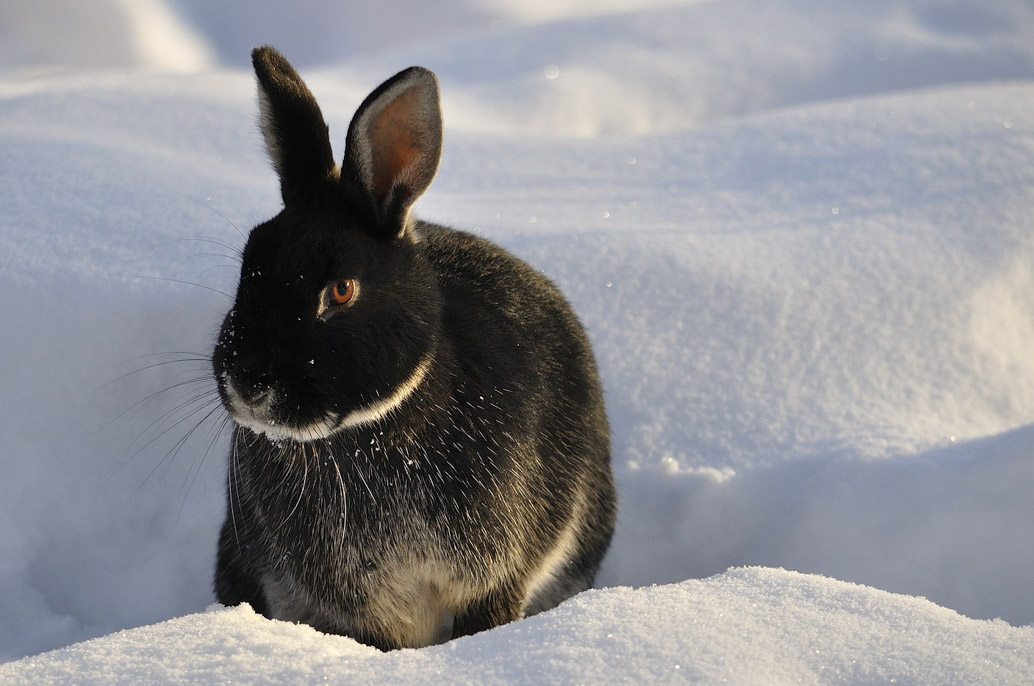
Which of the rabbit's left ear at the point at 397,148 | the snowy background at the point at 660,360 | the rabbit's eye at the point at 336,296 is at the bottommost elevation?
the snowy background at the point at 660,360

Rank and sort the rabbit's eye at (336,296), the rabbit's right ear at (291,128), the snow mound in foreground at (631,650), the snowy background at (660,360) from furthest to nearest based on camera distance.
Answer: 1. the rabbit's right ear at (291,128)
2. the rabbit's eye at (336,296)
3. the snowy background at (660,360)
4. the snow mound in foreground at (631,650)

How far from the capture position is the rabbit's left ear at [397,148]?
2.17 meters

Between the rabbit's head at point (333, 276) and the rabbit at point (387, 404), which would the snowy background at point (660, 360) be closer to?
the rabbit at point (387, 404)

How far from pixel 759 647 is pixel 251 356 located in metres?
1.17

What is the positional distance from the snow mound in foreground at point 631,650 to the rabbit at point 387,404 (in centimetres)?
35

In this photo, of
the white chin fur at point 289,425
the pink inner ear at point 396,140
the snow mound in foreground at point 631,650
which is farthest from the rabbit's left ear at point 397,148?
the snow mound in foreground at point 631,650

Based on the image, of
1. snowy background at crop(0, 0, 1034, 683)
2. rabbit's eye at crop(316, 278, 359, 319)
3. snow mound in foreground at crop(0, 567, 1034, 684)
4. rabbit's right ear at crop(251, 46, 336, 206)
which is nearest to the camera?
snow mound in foreground at crop(0, 567, 1034, 684)

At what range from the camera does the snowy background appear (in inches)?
79.3

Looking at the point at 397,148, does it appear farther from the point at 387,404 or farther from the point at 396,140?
the point at 387,404

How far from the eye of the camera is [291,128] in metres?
2.29

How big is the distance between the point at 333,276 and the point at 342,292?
0.04 metres

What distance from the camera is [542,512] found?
2.63 meters

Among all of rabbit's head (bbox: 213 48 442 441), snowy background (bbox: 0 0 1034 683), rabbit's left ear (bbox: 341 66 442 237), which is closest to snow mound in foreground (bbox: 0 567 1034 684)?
snowy background (bbox: 0 0 1034 683)

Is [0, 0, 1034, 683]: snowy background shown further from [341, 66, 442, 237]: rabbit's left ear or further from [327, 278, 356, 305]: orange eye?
[341, 66, 442, 237]: rabbit's left ear
